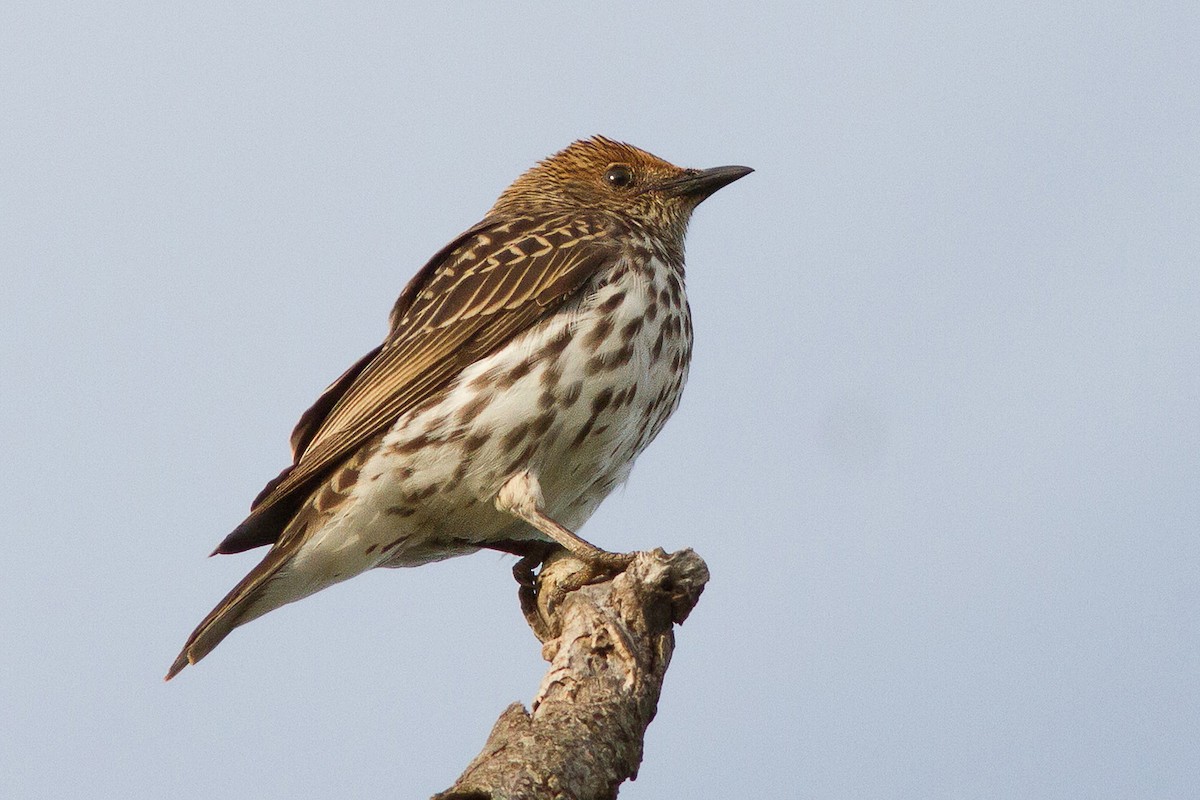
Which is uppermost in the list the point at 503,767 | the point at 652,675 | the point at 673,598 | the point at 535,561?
the point at 535,561

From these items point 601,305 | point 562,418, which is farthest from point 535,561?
point 601,305

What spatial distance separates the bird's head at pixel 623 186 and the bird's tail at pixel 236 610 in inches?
118

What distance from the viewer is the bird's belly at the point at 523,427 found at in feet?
23.1

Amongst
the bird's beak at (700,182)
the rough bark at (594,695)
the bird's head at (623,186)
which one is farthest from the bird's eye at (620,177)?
the rough bark at (594,695)

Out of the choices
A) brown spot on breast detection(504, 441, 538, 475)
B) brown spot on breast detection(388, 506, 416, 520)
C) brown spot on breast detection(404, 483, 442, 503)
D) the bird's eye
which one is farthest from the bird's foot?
the bird's eye

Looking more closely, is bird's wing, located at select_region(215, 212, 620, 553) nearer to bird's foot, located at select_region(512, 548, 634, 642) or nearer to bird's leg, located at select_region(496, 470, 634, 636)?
bird's leg, located at select_region(496, 470, 634, 636)

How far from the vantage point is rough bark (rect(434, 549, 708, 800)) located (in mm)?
4410

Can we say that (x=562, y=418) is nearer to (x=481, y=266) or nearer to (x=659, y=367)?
(x=659, y=367)

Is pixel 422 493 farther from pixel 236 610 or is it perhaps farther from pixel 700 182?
pixel 700 182

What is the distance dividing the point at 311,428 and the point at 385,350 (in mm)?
567

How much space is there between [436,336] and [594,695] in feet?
9.67

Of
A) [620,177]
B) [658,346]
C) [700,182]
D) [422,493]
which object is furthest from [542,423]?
[620,177]

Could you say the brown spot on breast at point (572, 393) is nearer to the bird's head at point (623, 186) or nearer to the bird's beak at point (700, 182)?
the bird's head at point (623, 186)

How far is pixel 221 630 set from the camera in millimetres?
6914
